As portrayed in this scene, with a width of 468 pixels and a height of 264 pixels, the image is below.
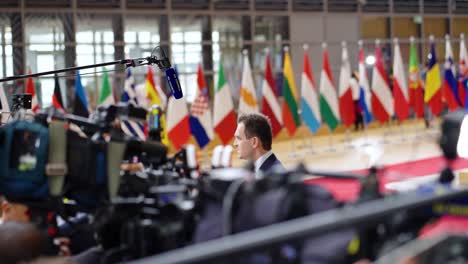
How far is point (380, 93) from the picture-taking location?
1417 centimetres

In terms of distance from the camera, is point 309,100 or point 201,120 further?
point 309,100

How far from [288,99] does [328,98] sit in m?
0.90

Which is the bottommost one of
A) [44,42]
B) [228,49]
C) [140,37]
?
[228,49]

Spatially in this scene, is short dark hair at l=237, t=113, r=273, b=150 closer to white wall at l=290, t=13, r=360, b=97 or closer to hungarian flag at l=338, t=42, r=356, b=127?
hungarian flag at l=338, t=42, r=356, b=127

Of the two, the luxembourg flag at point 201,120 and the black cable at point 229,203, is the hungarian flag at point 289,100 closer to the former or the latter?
the luxembourg flag at point 201,120

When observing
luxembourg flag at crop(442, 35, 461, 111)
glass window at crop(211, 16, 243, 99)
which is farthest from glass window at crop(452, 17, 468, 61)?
glass window at crop(211, 16, 243, 99)

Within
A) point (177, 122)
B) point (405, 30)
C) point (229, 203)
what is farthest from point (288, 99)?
point (229, 203)

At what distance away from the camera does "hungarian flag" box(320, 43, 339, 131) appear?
44.4 ft

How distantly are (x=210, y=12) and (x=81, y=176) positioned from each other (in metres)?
14.2

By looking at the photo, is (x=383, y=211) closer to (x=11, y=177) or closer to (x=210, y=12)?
(x=11, y=177)

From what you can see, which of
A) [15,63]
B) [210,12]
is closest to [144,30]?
[210,12]

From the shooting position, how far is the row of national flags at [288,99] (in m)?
11.3

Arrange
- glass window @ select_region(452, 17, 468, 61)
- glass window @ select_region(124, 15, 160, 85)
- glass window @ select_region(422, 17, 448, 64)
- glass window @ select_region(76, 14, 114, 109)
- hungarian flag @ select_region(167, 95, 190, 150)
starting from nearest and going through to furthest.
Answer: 1. hungarian flag @ select_region(167, 95, 190, 150)
2. glass window @ select_region(76, 14, 114, 109)
3. glass window @ select_region(124, 15, 160, 85)
4. glass window @ select_region(422, 17, 448, 64)
5. glass window @ select_region(452, 17, 468, 61)

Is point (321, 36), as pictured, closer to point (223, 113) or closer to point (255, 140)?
point (223, 113)
